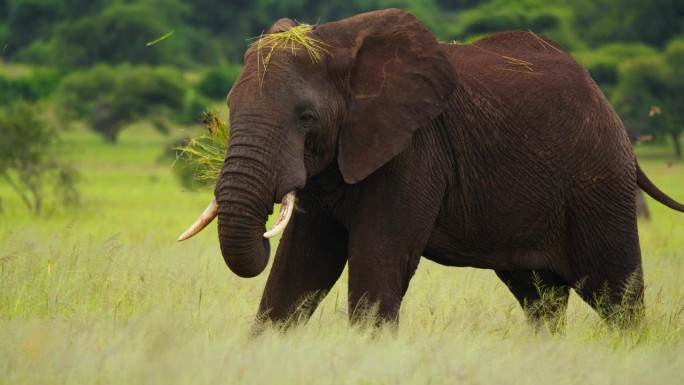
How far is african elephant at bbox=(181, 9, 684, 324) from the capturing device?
20.1 feet

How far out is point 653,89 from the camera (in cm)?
4059

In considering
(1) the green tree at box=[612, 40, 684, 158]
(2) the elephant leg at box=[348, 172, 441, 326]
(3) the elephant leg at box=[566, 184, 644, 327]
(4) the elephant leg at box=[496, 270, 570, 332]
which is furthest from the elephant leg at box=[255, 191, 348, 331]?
(1) the green tree at box=[612, 40, 684, 158]

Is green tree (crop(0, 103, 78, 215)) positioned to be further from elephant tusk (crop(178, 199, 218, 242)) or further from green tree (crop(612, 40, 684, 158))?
green tree (crop(612, 40, 684, 158))

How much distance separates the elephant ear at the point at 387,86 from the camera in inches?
253

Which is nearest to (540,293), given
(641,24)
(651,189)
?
(651,189)

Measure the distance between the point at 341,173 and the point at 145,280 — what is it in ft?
7.82

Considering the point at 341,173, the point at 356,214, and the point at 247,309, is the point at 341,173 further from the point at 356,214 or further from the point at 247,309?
the point at 247,309

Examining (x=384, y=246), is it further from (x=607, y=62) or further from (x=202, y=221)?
(x=607, y=62)

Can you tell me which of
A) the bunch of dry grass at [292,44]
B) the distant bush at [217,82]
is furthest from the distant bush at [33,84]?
the bunch of dry grass at [292,44]

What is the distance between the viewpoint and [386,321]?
6379 mm

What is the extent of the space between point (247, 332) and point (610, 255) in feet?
A: 6.53

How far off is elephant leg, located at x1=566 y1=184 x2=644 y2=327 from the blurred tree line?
27099 mm

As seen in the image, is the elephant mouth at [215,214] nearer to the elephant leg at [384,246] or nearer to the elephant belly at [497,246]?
the elephant leg at [384,246]

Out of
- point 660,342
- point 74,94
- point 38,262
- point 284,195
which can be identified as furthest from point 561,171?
point 74,94
